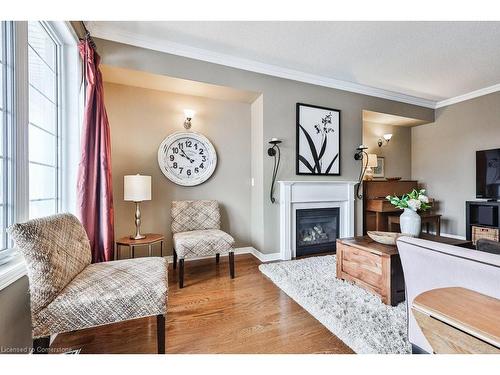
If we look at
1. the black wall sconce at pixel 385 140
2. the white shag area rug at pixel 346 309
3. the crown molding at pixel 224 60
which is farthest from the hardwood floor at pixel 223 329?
the black wall sconce at pixel 385 140

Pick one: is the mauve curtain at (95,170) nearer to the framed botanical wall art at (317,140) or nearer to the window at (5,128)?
the window at (5,128)

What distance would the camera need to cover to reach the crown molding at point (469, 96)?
365 cm

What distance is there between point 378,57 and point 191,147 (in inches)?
102

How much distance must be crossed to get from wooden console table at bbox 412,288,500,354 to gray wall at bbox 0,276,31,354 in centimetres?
174

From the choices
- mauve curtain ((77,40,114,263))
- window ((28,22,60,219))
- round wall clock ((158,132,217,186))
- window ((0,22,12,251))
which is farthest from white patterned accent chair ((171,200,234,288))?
window ((0,22,12,251))

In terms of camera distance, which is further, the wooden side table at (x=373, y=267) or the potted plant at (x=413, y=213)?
the potted plant at (x=413, y=213)

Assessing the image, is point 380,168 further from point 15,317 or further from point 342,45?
point 15,317

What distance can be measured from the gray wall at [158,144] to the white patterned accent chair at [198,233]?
0.25m

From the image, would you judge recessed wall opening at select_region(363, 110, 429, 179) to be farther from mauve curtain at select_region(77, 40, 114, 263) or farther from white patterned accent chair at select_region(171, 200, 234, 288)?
mauve curtain at select_region(77, 40, 114, 263)

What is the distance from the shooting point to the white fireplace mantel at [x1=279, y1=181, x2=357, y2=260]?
3.10m

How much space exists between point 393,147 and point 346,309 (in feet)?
13.7
